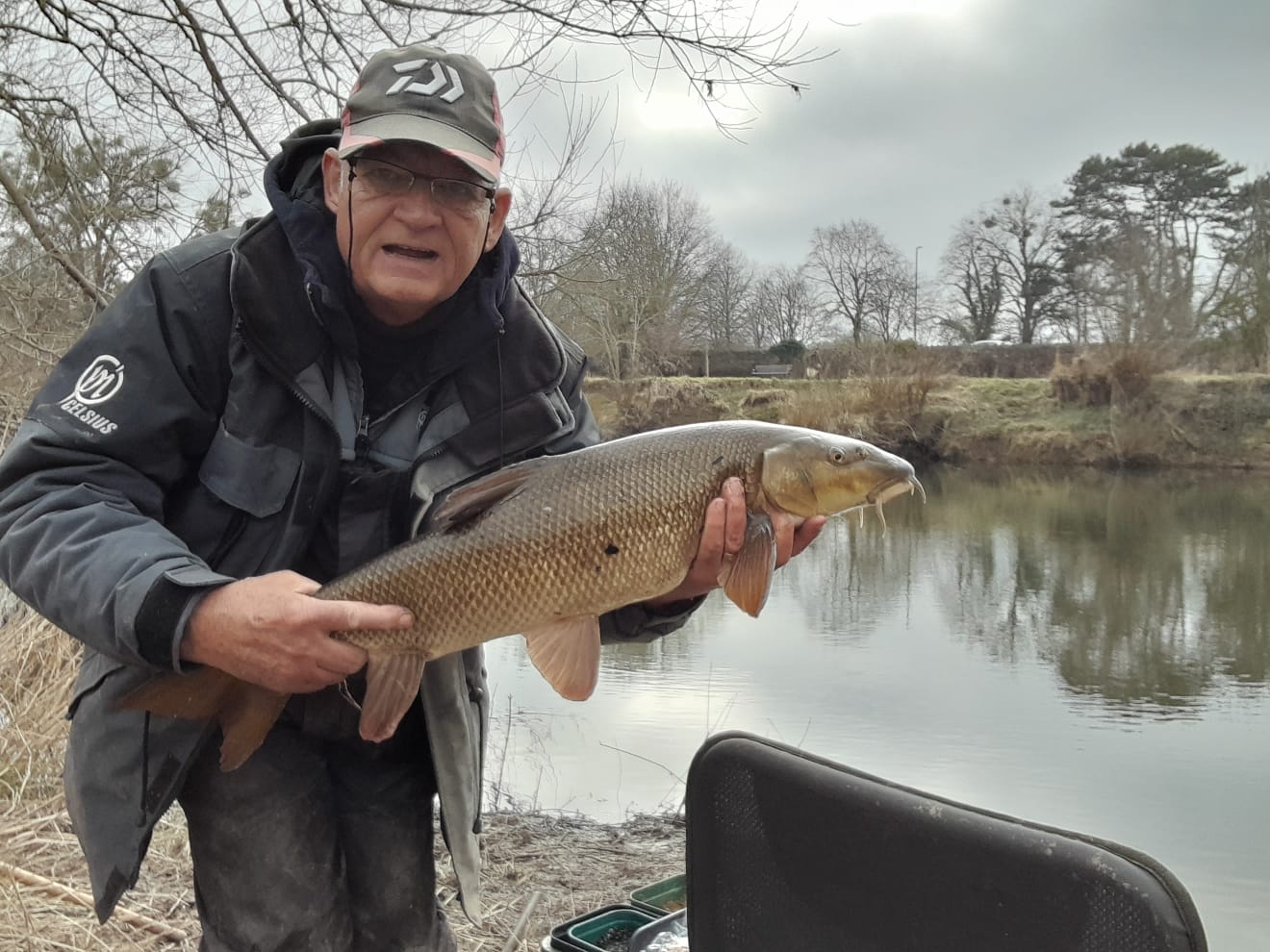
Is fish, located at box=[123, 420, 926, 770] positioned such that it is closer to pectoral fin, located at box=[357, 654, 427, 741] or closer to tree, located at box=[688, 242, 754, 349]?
pectoral fin, located at box=[357, 654, 427, 741]

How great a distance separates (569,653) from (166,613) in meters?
0.64

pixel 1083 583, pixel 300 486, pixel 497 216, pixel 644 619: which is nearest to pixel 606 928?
pixel 644 619

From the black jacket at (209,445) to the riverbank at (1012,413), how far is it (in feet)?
53.9

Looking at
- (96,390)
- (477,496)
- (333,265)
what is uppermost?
(333,265)

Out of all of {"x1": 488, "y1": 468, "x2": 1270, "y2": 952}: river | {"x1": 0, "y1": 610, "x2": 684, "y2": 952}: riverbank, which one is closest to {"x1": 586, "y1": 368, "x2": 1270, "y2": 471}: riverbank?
{"x1": 488, "y1": 468, "x2": 1270, "y2": 952}: river

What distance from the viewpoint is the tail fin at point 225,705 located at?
1508 mm

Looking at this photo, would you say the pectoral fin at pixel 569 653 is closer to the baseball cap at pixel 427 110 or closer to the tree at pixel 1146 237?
the baseball cap at pixel 427 110

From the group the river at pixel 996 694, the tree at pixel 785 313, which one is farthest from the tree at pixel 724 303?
the river at pixel 996 694

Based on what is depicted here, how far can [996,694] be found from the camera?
24.9 feet

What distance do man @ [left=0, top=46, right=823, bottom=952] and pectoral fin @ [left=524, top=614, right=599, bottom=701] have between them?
200 millimetres

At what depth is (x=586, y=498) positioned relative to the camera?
1.78 meters

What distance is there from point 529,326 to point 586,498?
330mm

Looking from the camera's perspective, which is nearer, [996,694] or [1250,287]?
[996,694]

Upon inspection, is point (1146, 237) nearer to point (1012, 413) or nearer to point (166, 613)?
point (1012, 413)
